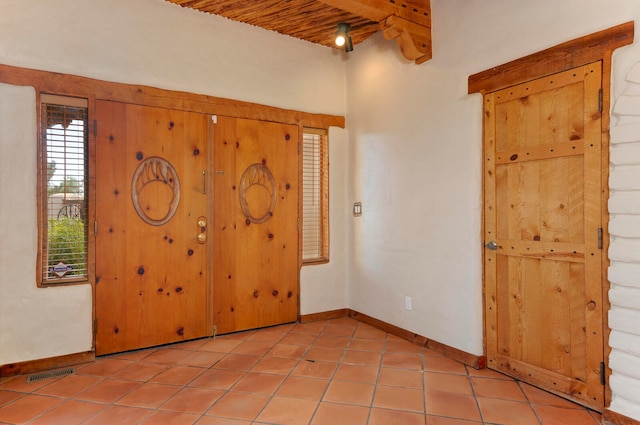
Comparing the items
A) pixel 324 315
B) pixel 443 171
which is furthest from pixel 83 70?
pixel 324 315

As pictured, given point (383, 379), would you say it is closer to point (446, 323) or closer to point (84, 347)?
point (446, 323)

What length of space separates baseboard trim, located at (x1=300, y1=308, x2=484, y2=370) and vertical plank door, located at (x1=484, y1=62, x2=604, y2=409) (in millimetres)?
127

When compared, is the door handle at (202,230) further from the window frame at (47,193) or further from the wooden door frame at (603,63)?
the wooden door frame at (603,63)

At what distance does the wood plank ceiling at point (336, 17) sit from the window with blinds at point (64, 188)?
Answer: 1.38 meters

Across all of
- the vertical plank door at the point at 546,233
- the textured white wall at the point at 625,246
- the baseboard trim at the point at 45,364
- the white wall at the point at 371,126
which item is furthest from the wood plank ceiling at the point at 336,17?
the baseboard trim at the point at 45,364

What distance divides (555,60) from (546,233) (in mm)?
1110

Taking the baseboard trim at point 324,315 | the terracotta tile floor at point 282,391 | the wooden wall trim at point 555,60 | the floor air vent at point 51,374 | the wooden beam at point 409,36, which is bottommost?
the terracotta tile floor at point 282,391

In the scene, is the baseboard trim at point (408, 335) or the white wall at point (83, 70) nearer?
the white wall at point (83, 70)

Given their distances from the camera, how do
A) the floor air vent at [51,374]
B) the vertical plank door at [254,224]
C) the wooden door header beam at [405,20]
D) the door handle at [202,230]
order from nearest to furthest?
the floor air vent at [51,374] → the wooden door header beam at [405,20] → the door handle at [202,230] → the vertical plank door at [254,224]

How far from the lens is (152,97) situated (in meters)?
3.24

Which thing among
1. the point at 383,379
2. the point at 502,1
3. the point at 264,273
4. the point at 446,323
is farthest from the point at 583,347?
the point at 264,273

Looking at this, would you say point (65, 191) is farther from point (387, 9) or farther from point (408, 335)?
point (408, 335)

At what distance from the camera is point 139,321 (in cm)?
318

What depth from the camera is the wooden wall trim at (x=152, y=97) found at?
278 cm
